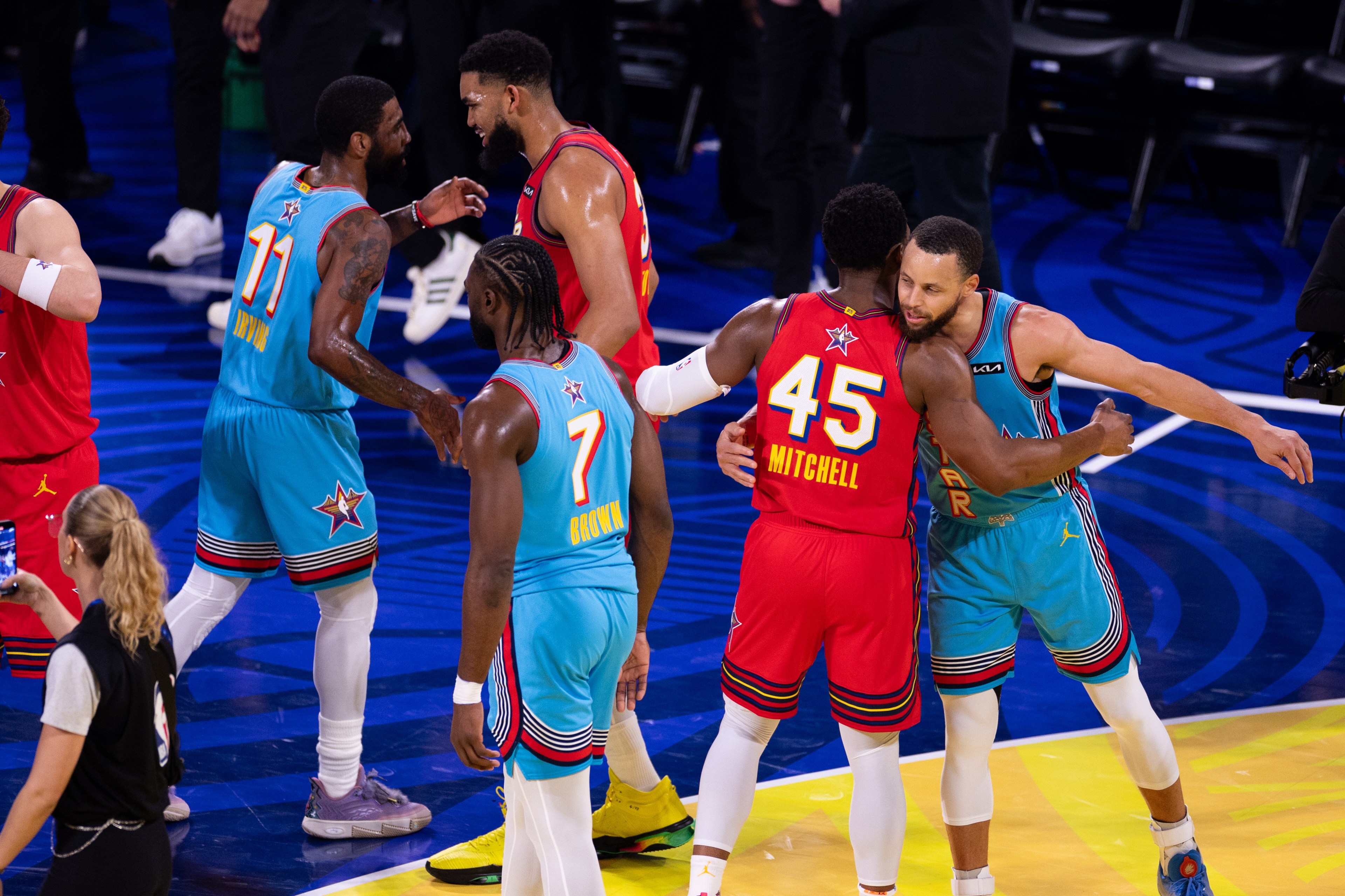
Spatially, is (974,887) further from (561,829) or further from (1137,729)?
(561,829)

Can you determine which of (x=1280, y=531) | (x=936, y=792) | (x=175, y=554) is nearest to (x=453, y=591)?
(x=175, y=554)

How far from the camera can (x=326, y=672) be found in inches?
163

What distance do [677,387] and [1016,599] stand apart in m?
0.92

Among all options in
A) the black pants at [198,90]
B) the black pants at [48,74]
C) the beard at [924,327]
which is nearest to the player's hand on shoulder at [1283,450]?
the beard at [924,327]

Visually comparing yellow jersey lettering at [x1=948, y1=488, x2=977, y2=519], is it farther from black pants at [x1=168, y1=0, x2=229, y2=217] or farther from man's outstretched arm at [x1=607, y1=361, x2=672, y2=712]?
black pants at [x1=168, y1=0, x2=229, y2=217]

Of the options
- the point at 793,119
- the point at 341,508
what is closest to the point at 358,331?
the point at 341,508

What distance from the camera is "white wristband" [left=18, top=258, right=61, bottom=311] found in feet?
12.5

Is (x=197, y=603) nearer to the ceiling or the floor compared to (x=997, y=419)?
nearer to the floor

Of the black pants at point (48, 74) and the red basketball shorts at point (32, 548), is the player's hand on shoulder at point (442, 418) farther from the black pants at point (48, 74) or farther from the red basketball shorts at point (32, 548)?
the black pants at point (48, 74)

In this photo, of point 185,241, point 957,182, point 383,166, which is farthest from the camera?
point 185,241

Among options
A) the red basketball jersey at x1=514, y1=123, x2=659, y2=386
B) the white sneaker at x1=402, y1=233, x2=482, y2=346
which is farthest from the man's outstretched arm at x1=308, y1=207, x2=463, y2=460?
the white sneaker at x1=402, y1=233, x2=482, y2=346

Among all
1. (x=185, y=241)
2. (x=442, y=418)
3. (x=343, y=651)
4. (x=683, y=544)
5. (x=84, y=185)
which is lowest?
(x=84, y=185)

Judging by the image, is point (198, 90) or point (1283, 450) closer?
point (1283, 450)

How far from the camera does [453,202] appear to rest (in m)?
4.51
